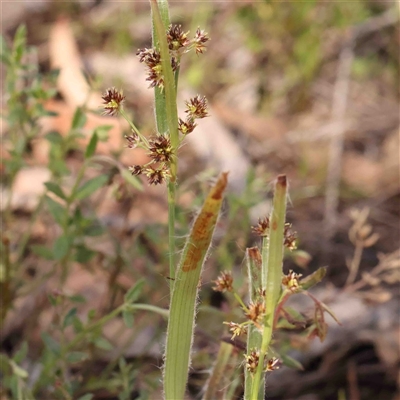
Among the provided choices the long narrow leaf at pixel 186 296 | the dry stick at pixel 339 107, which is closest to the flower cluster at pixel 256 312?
the long narrow leaf at pixel 186 296

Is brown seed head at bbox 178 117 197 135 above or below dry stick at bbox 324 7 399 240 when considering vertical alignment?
below

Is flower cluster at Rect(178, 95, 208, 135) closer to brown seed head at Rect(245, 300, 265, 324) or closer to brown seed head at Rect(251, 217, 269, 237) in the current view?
brown seed head at Rect(251, 217, 269, 237)

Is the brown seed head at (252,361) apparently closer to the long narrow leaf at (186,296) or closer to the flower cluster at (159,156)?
the long narrow leaf at (186,296)

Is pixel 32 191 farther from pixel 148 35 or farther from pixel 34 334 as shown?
pixel 148 35

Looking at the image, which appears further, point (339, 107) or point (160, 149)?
point (339, 107)

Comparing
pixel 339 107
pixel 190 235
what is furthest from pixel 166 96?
pixel 339 107

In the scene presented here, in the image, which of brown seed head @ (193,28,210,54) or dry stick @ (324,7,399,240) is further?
dry stick @ (324,7,399,240)

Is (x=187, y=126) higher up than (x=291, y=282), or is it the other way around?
(x=187, y=126)

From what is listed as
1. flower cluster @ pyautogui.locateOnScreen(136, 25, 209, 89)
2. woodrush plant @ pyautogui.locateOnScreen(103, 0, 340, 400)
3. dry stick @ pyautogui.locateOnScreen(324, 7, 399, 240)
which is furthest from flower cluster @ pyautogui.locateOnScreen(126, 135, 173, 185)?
dry stick @ pyautogui.locateOnScreen(324, 7, 399, 240)

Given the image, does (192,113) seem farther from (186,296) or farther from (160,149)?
(186,296)
